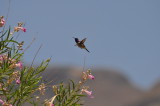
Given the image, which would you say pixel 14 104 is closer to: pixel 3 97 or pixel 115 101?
pixel 3 97

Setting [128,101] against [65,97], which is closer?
[65,97]

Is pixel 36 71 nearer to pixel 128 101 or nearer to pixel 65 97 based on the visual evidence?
pixel 65 97

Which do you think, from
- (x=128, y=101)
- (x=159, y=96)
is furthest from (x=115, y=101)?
(x=159, y=96)

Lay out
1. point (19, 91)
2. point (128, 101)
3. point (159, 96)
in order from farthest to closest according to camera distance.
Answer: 1. point (128, 101)
2. point (159, 96)
3. point (19, 91)

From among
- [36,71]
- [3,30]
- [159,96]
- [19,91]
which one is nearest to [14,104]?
[19,91]

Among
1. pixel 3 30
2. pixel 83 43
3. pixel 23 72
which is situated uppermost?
pixel 83 43

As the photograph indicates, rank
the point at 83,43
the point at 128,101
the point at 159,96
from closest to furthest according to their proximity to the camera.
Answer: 1. the point at 83,43
2. the point at 159,96
3. the point at 128,101

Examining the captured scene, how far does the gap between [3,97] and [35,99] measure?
25.9 inches

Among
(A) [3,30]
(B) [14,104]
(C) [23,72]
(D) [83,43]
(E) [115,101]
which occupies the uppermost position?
(E) [115,101]

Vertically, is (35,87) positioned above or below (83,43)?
below

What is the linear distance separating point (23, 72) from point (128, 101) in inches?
7397

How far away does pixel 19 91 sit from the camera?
28.7ft

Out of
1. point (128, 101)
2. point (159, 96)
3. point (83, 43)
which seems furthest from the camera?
point (128, 101)

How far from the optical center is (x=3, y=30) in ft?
29.7
